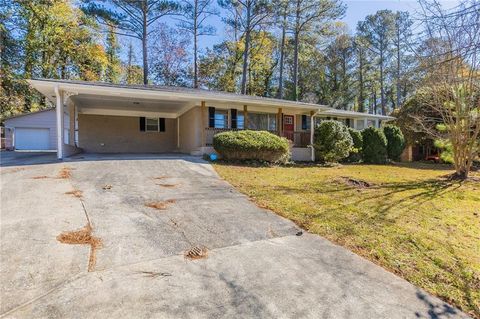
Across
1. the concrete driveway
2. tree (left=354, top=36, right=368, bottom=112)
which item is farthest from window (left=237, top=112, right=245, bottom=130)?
tree (left=354, top=36, right=368, bottom=112)

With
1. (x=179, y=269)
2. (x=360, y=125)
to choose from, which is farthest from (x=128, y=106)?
(x=360, y=125)

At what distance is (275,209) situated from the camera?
18.4ft

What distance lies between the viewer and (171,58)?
28844 millimetres

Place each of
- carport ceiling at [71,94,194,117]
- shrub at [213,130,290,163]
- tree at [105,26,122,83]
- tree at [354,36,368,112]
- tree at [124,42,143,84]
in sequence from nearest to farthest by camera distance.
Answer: shrub at [213,130,290,163], carport ceiling at [71,94,194,117], tree at [105,26,122,83], tree at [124,42,143,84], tree at [354,36,368,112]

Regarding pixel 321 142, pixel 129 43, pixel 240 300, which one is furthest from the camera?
pixel 129 43

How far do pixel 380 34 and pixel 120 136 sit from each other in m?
30.8

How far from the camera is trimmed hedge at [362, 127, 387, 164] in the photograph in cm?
1600

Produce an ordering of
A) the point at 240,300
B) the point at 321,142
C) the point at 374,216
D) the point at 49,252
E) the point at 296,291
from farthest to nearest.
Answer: the point at 321,142, the point at 374,216, the point at 49,252, the point at 296,291, the point at 240,300

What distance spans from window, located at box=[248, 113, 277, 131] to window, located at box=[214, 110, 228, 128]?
4.77 feet

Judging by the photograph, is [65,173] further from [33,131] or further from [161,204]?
[33,131]

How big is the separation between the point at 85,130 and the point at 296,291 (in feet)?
54.2

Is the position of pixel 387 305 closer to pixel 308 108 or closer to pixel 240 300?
pixel 240 300

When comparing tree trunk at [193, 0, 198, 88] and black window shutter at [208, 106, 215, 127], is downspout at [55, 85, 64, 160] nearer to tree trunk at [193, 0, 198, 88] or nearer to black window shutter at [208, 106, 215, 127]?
black window shutter at [208, 106, 215, 127]

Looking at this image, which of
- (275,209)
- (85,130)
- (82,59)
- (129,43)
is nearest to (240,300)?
(275,209)
